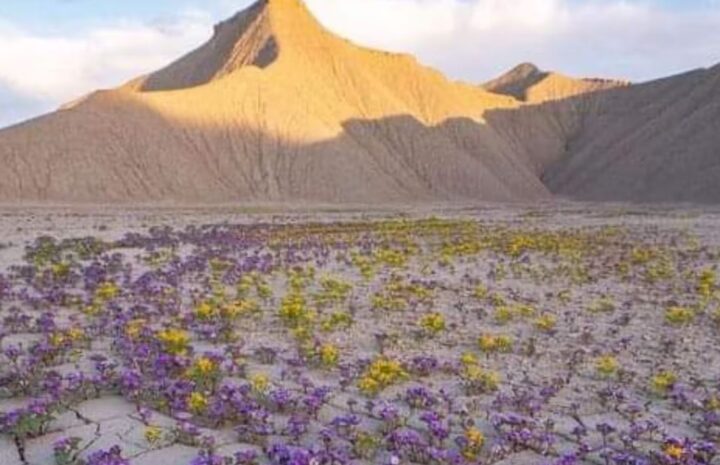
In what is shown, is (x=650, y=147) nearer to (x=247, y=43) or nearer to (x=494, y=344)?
(x=247, y=43)

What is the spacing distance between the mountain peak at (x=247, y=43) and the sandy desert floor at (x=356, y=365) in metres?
73.9

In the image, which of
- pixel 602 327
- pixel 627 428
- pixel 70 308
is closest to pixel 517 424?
pixel 627 428

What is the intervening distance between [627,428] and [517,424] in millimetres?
749

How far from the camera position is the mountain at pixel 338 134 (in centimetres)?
6588

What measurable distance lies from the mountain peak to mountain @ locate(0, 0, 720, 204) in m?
0.20

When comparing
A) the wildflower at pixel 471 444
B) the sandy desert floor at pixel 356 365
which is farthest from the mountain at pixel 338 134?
the wildflower at pixel 471 444

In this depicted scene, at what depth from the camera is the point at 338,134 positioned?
3118 inches

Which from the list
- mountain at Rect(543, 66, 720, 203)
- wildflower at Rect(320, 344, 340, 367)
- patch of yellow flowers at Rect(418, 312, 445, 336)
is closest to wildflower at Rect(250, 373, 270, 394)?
wildflower at Rect(320, 344, 340, 367)

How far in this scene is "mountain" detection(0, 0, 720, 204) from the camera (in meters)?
65.9

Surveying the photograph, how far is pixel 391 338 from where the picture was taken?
8.95 m

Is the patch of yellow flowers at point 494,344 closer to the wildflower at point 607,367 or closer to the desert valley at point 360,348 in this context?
the desert valley at point 360,348

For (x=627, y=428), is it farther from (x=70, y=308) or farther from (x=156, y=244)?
(x=156, y=244)

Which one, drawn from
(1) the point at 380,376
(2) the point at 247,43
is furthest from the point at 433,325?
(2) the point at 247,43

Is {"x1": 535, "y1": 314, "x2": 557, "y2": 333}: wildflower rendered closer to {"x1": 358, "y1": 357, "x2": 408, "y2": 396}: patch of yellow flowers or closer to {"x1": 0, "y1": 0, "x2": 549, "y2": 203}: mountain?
{"x1": 358, "y1": 357, "x2": 408, "y2": 396}: patch of yellow flowers
